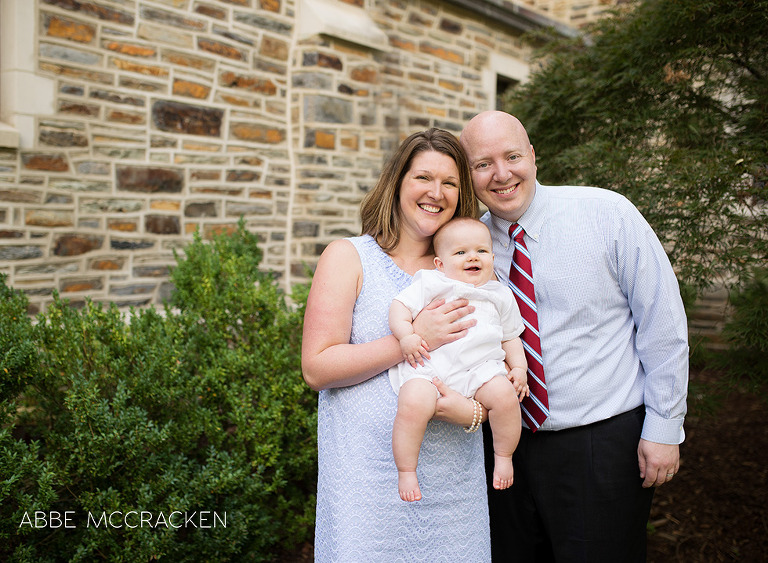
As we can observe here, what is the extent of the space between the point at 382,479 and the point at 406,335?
468 millimetres

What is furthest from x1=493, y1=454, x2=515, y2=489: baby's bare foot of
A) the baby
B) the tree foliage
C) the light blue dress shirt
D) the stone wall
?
the stone wall

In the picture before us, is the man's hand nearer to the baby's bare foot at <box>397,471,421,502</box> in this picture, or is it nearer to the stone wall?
the baby's bare foot at <box>397,471,421,502</box>

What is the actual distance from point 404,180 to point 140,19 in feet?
14.7

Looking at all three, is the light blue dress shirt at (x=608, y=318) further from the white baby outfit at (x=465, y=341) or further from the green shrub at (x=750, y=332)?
the green shrub at (x=750, y=332)

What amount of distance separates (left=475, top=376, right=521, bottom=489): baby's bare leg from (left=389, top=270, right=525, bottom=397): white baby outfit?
34 millimetres

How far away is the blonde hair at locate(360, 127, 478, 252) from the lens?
6.50ft

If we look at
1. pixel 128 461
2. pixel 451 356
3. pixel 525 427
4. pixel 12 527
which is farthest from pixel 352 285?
pixel 12 527

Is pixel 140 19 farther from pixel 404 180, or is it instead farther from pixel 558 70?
pixel 404 180

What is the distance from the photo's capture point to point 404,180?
1989 millimetres

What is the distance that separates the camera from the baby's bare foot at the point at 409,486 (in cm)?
174

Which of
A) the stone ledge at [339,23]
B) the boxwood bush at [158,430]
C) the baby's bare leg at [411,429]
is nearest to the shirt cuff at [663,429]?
the baby's bare leg at [411,429]

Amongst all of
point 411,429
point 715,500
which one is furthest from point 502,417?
point 715,500

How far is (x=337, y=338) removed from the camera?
184 centimetres

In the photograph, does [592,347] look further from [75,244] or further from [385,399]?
[75,244]
